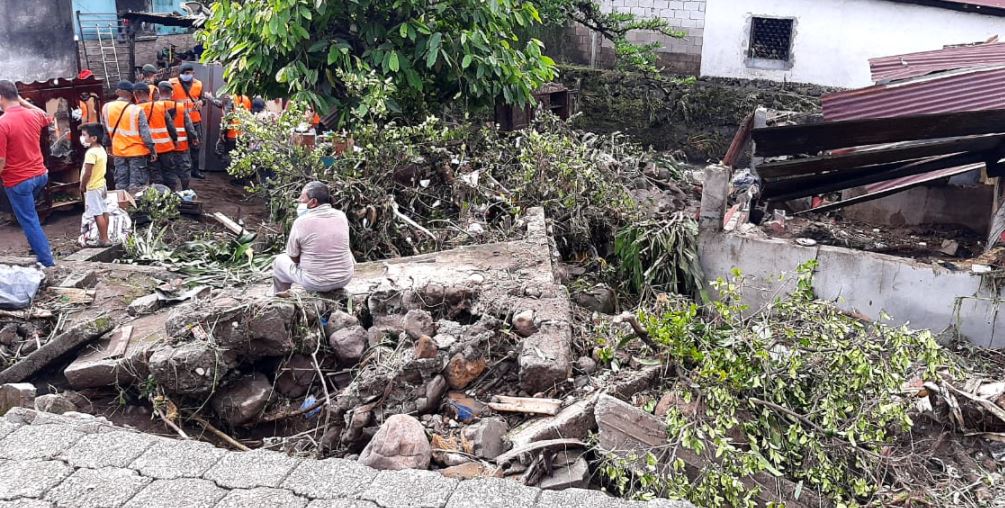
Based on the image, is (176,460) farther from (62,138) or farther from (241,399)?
(62,138)

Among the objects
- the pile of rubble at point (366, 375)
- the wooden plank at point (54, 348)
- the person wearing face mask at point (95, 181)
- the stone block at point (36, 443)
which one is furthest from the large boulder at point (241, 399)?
the person wearing face mask at point (95, 181)

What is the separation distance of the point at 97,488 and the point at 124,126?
701cm

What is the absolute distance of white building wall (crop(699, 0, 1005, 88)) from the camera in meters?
14.1

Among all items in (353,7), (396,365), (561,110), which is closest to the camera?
(396,365)

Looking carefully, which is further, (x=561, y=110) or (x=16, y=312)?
(x=561, y=110)

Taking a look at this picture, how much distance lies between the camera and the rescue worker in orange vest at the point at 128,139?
892 centimetres

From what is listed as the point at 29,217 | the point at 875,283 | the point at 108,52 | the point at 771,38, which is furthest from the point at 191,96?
the point at 771,38

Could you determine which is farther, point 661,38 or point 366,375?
point 661,38

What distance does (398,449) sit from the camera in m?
3.85

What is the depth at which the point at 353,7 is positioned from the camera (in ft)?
27.3

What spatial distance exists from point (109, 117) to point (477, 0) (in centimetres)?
414

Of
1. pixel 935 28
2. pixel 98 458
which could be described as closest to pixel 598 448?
pixel 98 458

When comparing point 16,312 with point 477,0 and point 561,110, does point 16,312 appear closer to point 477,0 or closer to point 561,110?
point 477,0

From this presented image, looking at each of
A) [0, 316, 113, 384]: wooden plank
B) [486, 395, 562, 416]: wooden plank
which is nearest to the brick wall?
[486, 395, 562, 416]: wooden plank
